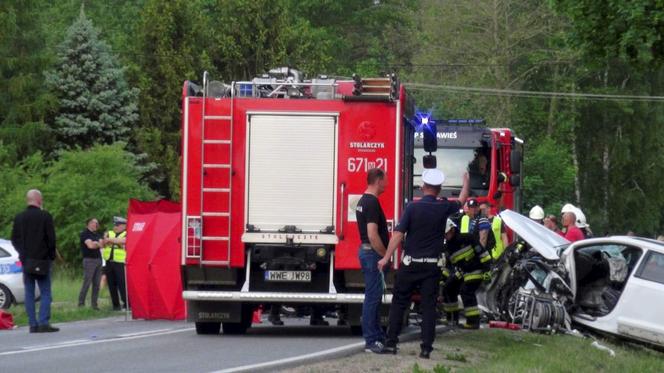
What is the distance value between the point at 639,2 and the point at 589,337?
8220 mm

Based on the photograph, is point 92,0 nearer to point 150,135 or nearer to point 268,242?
point 150,135

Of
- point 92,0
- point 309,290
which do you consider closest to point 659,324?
point 309,290

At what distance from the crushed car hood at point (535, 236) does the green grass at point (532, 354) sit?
113 centimetres

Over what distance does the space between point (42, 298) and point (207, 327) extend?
2.68 meters

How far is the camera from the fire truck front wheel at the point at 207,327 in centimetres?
1756

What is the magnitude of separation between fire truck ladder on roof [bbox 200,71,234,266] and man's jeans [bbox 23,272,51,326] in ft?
→ 11.0

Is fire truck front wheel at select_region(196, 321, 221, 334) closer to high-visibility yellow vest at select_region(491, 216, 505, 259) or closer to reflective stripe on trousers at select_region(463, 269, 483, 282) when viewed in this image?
reflective stripe on trousers at select_region(463, 269, 483, 282)

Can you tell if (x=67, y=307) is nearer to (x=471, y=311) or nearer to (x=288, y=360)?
(x=471, y=311)

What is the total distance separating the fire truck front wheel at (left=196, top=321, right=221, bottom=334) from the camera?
17.6 metres

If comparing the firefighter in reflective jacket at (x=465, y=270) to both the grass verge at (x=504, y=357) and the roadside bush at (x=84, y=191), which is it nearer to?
the grass verge at (x=504, y=357)

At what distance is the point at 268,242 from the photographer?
649 inches

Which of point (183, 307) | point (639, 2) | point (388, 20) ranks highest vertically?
point (388, 20)

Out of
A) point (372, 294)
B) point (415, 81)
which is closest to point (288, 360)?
point (372, 294)

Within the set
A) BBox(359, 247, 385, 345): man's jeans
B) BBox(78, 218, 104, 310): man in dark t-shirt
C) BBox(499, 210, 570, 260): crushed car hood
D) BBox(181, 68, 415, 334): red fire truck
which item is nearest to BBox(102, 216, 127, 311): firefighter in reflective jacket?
BBox(78, 218, 104, 310): man in dark t-shirt
